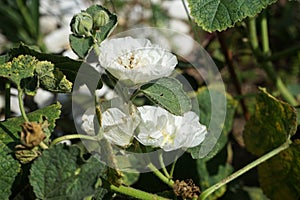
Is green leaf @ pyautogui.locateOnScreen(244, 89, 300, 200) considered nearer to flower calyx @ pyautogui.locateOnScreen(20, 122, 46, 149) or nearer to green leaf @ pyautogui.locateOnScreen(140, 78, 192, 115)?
green leaf @ pyautogui.locateOnScreen(140, 78, 192, 115)

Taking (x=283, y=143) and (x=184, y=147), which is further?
(x=283, y=143)

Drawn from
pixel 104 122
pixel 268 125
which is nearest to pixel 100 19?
pixel 104 122

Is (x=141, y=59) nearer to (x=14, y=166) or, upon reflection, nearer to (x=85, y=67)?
(x=85, y=67)

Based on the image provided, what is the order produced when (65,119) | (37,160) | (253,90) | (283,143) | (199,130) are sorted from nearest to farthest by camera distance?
(37,160) → (199,130) → (283,143) → (65,119) → (253,90)

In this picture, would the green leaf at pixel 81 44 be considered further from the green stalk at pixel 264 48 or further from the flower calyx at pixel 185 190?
the green stalk at pixel 264 48

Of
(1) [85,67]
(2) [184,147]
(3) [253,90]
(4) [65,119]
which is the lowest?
(3) [253,90]

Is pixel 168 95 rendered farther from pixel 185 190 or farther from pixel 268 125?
pixel 268 125

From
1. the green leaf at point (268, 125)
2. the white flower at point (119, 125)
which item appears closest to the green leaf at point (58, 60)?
the white flower at point (119, 125)

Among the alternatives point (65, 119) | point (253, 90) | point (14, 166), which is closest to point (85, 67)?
point (14, 166)
